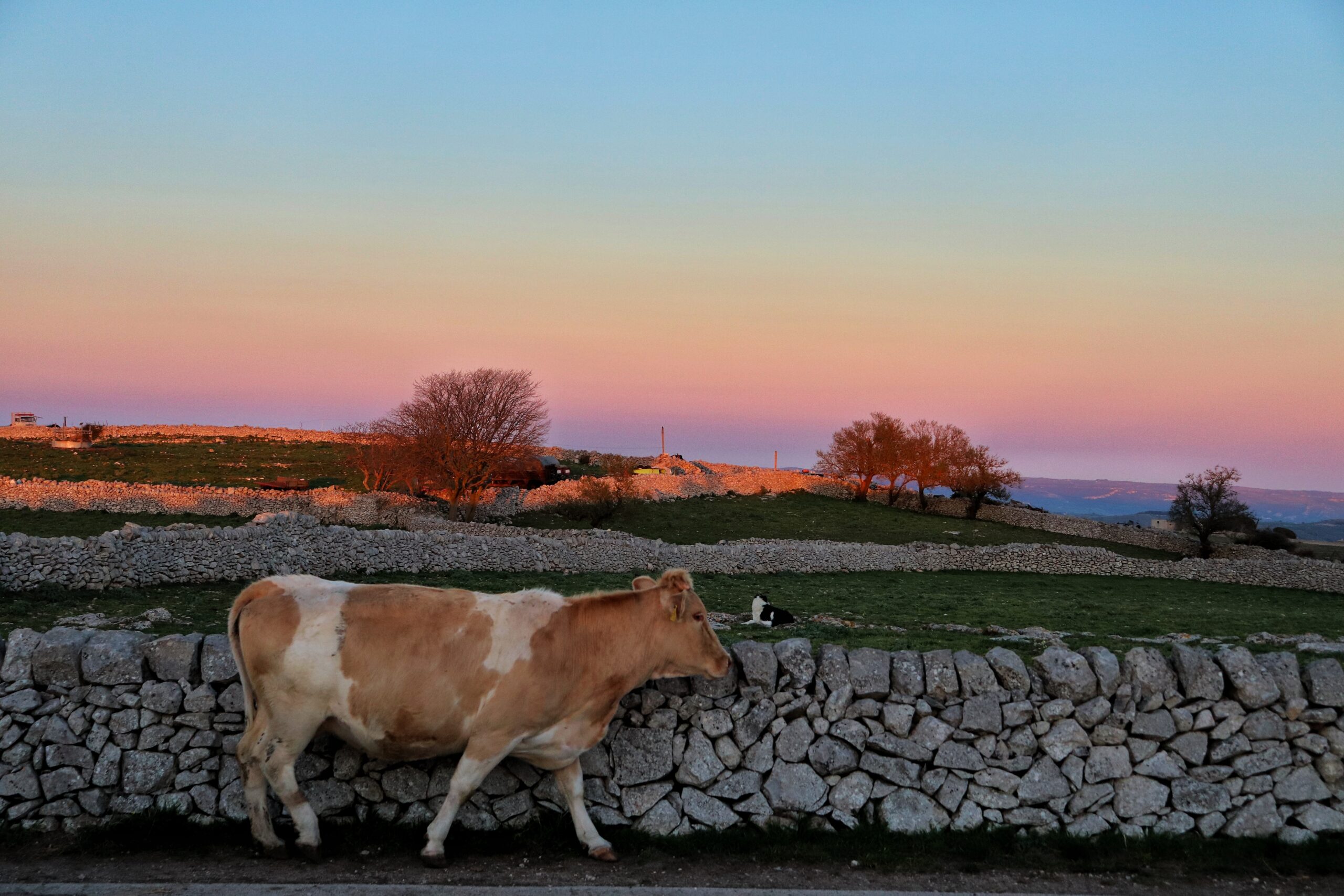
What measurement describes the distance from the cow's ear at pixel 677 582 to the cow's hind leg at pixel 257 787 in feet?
10.3

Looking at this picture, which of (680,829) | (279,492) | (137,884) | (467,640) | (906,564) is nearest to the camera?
(137,884)

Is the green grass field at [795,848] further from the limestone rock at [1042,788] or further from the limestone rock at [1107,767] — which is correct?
the limestone rock at [1107,767]

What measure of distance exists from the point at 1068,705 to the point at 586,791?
407 centimetres

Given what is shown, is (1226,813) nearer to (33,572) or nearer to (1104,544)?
(33,572)

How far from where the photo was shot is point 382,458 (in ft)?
158

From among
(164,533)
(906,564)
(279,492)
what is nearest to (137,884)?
(164,533)

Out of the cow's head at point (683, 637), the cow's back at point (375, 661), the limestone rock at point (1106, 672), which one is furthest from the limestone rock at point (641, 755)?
the limestone rock at point (1106, 672)

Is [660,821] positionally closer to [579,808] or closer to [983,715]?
[579,808]

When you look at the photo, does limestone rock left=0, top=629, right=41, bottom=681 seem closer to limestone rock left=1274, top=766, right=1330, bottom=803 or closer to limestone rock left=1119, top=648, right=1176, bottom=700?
limestone rock left=1119, top=648, right=1176, bottom=700

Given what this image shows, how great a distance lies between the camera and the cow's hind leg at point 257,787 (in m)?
6.54

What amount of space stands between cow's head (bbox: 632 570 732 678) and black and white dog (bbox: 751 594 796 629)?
7.70m

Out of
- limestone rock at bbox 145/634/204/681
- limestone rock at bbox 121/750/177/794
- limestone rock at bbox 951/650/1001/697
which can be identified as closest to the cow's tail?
limestone rock at bbox 145/634/204/681

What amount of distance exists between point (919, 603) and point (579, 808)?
1577 cm

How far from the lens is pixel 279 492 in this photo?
4141 cm
